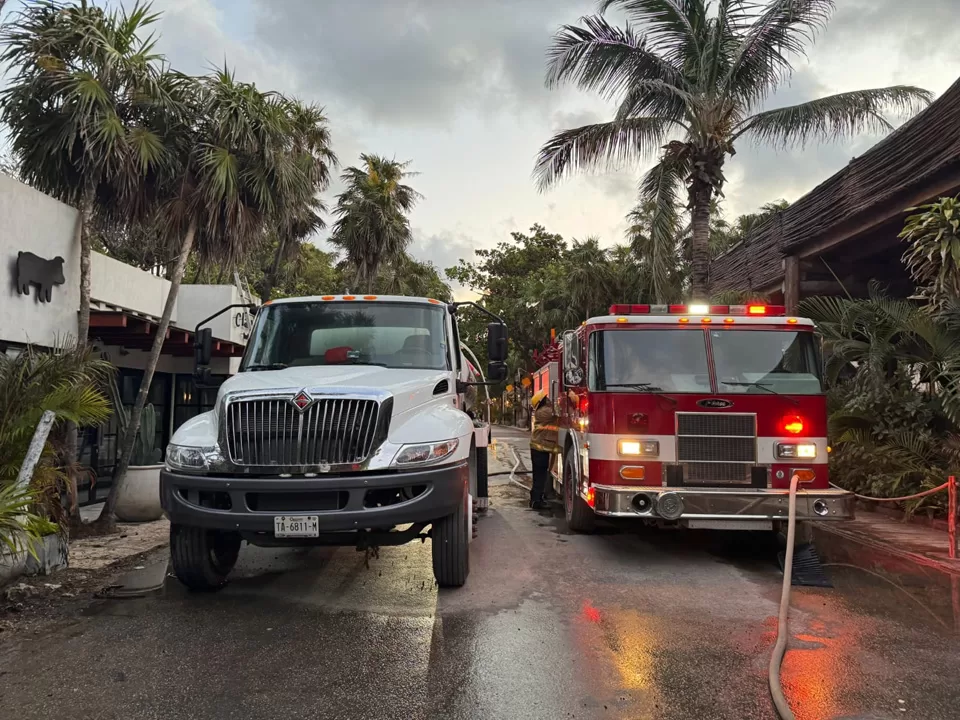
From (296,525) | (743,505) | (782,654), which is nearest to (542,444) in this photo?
(743,505)

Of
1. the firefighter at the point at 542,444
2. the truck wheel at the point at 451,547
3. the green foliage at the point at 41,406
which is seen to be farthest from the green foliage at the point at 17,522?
the firefighter at the point at 542,444

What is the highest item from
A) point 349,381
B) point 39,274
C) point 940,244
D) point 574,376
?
point 940,244

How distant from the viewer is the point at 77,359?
22.8 ft

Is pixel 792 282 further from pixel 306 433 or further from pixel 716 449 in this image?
pixel 306 433

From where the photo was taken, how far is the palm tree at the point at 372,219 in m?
25.4

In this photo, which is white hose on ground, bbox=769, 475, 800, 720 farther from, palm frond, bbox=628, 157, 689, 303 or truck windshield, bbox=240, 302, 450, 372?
palm frond, bbox=628, 157, 689, 303

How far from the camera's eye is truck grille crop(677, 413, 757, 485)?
21.6 ft

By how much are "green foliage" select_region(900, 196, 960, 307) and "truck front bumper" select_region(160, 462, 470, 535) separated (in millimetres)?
6744

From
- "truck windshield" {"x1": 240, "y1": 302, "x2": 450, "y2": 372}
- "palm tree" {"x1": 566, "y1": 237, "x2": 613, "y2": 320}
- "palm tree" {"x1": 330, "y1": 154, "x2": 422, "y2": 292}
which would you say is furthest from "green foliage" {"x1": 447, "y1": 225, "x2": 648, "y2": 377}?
"truck windshield" {"x1": 240, "y1": 302, "x2": 450, "y2": 372}

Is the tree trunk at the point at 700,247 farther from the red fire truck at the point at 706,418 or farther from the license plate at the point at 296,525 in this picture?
the license plate at the point at 296,525

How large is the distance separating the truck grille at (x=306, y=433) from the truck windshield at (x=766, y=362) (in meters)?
3.53

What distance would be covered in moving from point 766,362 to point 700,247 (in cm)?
855

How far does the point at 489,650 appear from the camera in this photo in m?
4.36

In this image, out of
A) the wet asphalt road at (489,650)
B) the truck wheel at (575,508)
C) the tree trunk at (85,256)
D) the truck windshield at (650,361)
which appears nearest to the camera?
the wet asphalt road at (489,650)
